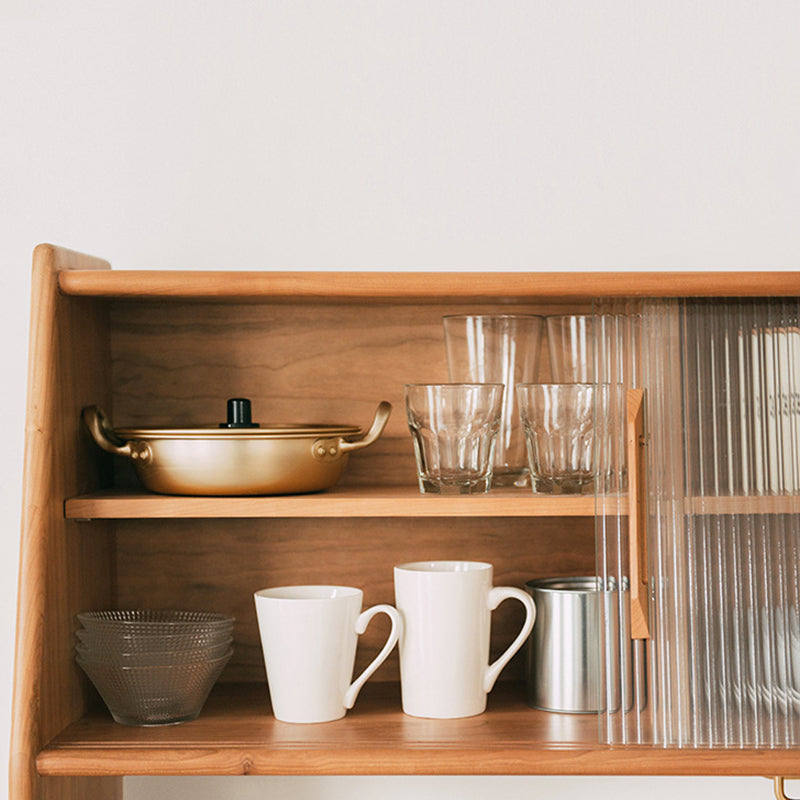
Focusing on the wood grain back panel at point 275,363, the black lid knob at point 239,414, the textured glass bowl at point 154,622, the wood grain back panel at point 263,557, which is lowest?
the textured glass bowl at point 154,622

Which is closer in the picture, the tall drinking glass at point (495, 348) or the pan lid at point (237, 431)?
the pan lid at point (237, 431)

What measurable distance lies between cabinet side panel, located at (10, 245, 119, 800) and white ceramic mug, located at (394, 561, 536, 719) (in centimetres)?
33

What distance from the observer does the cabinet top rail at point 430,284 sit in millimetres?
958

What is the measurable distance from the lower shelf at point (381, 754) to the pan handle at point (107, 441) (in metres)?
0.27

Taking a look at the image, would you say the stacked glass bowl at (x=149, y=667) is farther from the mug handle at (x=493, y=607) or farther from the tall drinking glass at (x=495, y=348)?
the tall drinking glass at (x=495, y=348)
